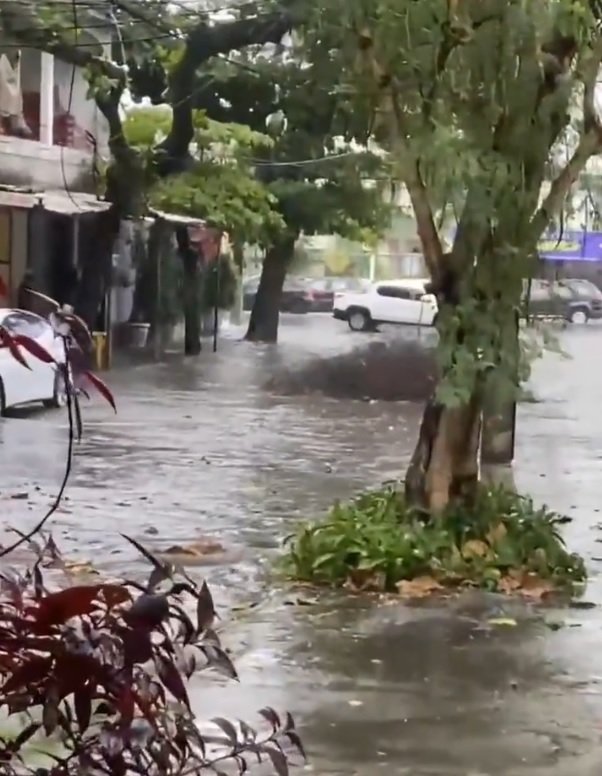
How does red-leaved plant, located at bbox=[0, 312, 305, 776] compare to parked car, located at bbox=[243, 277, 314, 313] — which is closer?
red-leaved plant, located at bbox=[0, 312, 305, 776]

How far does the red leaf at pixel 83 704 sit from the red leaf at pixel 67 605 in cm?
12

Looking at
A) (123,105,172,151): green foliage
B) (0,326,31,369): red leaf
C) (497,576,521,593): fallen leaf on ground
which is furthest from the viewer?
(123,105,172,151): green foliage

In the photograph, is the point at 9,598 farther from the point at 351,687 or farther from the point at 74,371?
the point at 351,687

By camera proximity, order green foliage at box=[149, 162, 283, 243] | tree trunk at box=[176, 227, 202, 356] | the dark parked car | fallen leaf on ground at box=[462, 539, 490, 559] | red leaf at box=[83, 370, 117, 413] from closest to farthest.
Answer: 1. red leaf at box=[83, 370, 117, 413]
2. fallen leaf on ground at box=[462, 539, 490, 559]
3. green foliage at box=[149, 162, 283, 243]
4. tree trunk at box=[176, 227, 202, 356]
5. the dark parked car

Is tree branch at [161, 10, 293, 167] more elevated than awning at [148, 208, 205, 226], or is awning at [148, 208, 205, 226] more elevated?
tree branch at [161, 10, 293, 167]

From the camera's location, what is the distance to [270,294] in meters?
37.4

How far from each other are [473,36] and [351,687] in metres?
3.83

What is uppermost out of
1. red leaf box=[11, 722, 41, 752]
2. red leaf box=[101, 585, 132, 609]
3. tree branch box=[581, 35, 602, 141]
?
tree branch box=[581, 35, 602, 141]

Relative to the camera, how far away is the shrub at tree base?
8.93 meters

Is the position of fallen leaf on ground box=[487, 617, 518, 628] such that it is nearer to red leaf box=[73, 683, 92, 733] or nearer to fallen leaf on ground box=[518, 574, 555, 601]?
fallen leaf on ground box=[518, 574, 555, 601]

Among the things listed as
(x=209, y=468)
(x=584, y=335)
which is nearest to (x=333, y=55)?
(x=209, y=468)

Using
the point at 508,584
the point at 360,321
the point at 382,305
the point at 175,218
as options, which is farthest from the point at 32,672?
the point at 360,321

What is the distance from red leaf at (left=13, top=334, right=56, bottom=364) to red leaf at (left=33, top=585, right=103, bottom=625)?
0.46 metres

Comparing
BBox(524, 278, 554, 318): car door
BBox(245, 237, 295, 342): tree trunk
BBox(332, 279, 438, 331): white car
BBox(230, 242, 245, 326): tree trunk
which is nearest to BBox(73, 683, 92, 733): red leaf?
BBox(524, 278, 554, 318): car door
